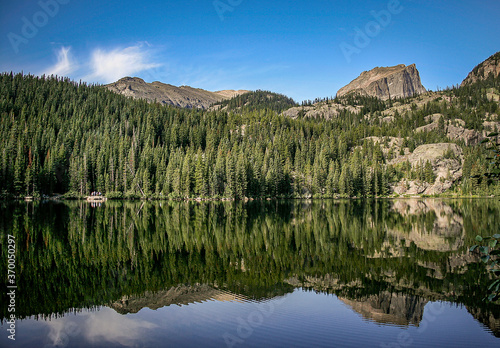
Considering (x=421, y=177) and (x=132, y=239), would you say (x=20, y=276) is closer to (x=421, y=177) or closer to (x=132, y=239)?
(x=132, y=239)

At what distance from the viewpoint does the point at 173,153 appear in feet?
399

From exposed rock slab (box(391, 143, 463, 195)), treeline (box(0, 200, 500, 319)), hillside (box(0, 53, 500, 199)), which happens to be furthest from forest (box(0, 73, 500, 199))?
treeline (box(0, 200, 500, 319))

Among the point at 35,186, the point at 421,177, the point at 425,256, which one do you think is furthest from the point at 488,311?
the point at 421,177

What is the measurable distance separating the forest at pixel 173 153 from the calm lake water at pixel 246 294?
78991 millimetres

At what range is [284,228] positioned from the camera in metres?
34.8

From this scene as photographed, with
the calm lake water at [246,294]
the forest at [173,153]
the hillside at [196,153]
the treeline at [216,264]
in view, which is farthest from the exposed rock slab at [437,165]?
the calm lake water at [246,294]

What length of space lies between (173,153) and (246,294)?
364 ft

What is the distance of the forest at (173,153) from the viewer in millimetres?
105188

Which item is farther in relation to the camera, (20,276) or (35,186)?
(35,186)

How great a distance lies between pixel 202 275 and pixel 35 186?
97452 mm

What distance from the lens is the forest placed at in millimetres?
105188

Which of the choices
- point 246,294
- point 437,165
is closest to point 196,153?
point 437,165

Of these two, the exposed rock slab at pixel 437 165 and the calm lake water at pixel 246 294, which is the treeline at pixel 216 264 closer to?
the calm lake water at pixel 246 294

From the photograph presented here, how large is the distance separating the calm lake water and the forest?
259ft
